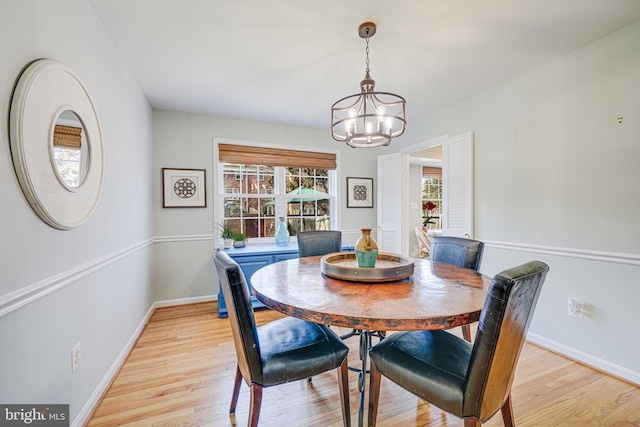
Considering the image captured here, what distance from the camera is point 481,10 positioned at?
1.77 metres

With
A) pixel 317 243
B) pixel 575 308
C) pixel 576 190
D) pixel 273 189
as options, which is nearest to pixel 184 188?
pixel 273 189

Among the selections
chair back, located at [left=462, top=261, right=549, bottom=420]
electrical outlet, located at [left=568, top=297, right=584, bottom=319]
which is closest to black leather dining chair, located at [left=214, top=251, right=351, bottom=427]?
chair back, located at [left=462, top=261, right=549, bottom=420]

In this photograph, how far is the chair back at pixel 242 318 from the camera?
1209 mm

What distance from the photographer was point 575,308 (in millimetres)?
2244

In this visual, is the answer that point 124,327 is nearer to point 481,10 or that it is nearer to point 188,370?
point 188,370

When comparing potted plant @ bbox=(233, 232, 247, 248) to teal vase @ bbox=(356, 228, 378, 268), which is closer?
teal vase @ bbox=(356, 228, 378, 268)

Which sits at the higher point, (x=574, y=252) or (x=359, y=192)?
(x=359, y=192)

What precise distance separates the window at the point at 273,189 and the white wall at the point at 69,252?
132 centimetres

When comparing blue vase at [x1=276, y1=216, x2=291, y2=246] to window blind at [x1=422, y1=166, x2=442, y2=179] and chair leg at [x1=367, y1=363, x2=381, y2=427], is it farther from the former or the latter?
window blind at [x1=422, y1=166, x2=442, y2=179]

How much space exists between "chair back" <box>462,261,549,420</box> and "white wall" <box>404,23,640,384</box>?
1548 mm

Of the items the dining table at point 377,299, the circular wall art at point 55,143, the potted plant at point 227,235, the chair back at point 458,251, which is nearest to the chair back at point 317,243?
the dining table at point 377,299

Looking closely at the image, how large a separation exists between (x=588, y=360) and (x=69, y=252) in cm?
354

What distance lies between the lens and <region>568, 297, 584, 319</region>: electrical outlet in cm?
222

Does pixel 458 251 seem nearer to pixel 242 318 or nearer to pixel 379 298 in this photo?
pixel 379 298
